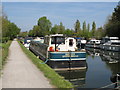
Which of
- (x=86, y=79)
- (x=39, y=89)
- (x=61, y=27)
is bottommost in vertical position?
(x=86, y=79)

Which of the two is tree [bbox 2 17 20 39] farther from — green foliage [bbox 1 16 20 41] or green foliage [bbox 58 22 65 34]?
green foliage [bbox 58 22 65 34]

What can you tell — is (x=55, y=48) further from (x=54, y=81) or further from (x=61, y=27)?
(x=61, y=27)

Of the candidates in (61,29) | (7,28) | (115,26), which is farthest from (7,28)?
(61,29)

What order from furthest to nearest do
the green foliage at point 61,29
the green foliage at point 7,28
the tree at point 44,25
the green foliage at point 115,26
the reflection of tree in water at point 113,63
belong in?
the tree at point 44,25 < the green foliage at point 61,29 < the green foliage at point 115,26 < the green foliage at point 7,28 < the reflection of tree in water at point 113,63

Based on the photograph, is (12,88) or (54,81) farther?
(54,81)

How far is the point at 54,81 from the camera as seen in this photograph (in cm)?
1023

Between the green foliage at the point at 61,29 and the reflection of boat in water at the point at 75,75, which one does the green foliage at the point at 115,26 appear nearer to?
the green foliage at the point at 61,29

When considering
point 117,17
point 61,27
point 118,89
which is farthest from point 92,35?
point 118,89

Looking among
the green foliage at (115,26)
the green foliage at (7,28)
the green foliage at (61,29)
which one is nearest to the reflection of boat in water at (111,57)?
the green foliage at (7,28)

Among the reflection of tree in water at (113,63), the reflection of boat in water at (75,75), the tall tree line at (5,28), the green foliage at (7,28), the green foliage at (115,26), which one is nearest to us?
the reflection of boat in water at (75,75)

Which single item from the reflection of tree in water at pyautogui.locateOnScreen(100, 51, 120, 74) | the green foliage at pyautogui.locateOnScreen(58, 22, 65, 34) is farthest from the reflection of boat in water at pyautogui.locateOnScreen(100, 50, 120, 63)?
the green foliage at pyautogui.locateOnScreen(58, 22, 65, 34)

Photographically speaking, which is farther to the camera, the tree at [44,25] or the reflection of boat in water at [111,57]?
the tree at [44,25]

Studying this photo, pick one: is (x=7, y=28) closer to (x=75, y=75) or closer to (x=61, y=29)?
(x=75, y=75)

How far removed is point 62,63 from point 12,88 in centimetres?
938
